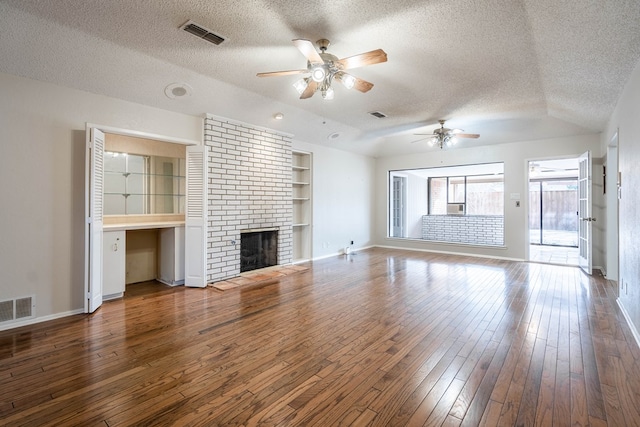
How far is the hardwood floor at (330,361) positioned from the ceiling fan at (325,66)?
2490mm

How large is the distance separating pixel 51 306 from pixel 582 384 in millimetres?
4822

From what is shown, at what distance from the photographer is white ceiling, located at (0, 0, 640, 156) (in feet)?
8.11

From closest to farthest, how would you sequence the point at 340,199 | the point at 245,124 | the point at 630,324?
the point at 630,324 < the point at 245,124 < the point at 340,199

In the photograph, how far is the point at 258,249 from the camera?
18.5 ft

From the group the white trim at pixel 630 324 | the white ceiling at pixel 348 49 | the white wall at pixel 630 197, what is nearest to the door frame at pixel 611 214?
the white ceiling at pixel 348 49

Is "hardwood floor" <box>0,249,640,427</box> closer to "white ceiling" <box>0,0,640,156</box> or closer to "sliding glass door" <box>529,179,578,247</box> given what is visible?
"white ceiling" <box>0,0,640,156</box>

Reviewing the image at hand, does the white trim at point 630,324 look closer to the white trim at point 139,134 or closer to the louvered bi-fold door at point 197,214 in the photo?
the louvered bi-fold door at point 197,214

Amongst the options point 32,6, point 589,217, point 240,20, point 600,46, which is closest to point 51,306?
point 32,6

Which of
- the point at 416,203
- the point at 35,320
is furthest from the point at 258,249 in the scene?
the point at 416,203

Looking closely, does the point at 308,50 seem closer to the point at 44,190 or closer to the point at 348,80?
the point at 348,80

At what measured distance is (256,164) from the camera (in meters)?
5.41

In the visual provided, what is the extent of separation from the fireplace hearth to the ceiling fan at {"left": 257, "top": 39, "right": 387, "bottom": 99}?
9.31 ft

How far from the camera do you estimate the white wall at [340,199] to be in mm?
6828

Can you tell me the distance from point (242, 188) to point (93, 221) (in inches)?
86.6
